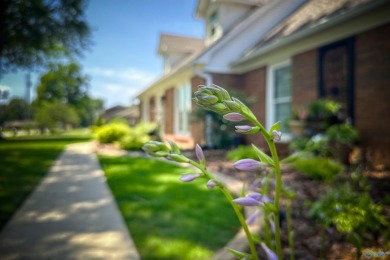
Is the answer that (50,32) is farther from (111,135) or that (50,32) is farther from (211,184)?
(211,184)

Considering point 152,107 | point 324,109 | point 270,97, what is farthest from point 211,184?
point 152,107

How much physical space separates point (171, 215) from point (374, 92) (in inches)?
176

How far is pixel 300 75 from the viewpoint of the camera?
241 inches

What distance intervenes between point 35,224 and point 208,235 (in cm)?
177

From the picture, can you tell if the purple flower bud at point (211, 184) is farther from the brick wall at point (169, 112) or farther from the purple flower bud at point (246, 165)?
the brick wall at point (169, 112)

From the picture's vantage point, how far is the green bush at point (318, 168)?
358cm

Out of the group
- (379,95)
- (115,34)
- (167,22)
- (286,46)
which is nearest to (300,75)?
(286,46)

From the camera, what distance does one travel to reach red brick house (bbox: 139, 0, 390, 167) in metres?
4.42

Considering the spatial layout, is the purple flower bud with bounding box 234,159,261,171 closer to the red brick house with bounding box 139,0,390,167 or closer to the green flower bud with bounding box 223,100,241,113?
the green flower bud with bounding box 223,100,241,113

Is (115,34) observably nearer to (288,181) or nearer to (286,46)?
(288,181)

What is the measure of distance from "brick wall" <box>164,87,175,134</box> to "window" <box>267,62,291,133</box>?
15.2ft

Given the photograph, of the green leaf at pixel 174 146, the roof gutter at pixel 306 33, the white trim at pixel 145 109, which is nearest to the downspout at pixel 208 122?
the roof gutter at pixel 306 33

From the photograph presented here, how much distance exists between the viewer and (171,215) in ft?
8.34

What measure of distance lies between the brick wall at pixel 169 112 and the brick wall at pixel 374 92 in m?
7.12
